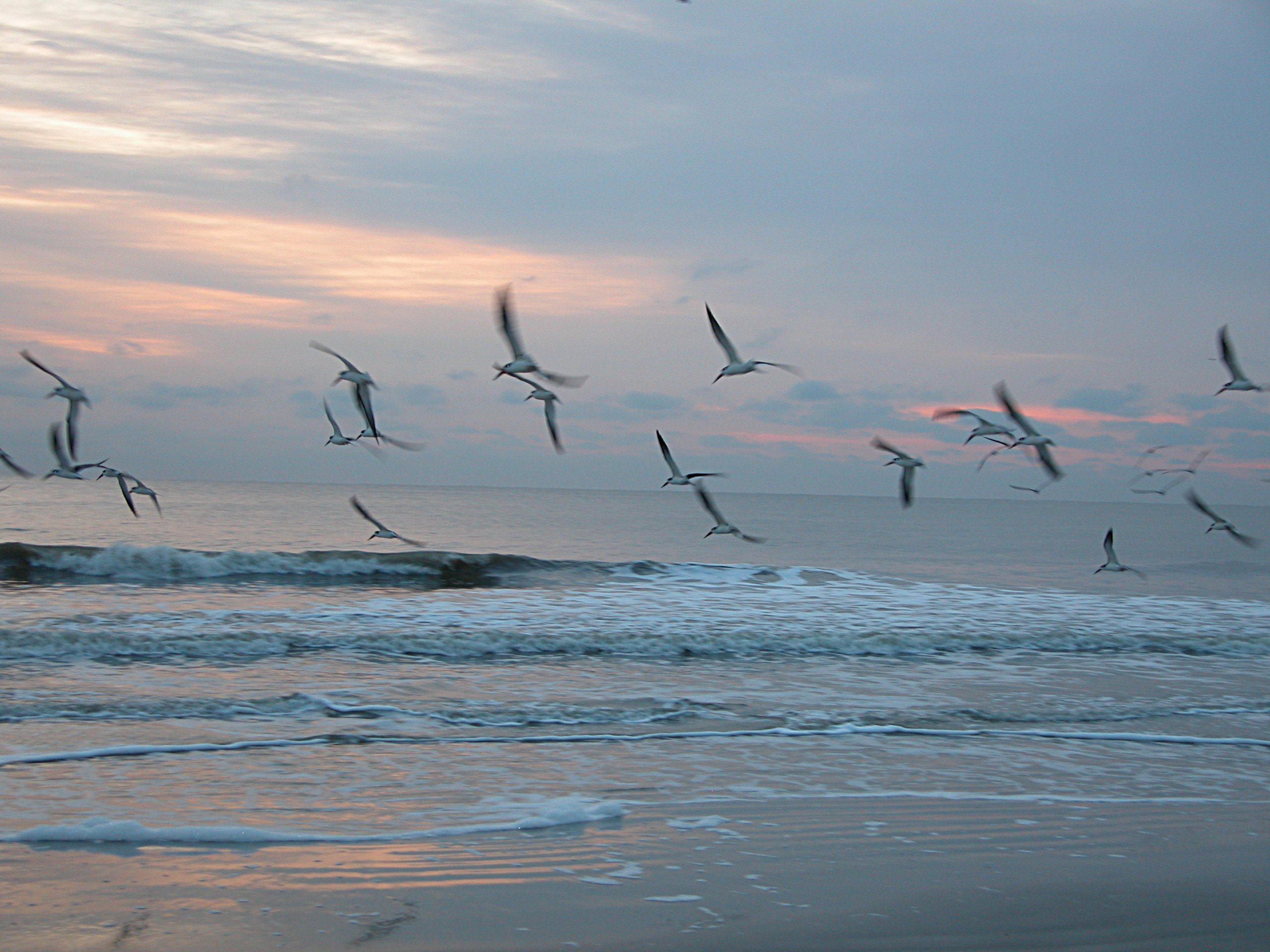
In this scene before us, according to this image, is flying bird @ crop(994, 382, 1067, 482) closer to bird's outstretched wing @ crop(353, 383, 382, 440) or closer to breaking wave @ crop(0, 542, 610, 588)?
bird's outstretched wing @ crop(353, 383, 382, 440)

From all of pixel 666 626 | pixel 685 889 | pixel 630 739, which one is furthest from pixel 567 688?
pixel 685 889

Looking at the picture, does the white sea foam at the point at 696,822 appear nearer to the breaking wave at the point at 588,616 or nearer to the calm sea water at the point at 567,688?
the calm sea water at the point at 567,688

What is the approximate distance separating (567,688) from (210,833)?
22.5 feet

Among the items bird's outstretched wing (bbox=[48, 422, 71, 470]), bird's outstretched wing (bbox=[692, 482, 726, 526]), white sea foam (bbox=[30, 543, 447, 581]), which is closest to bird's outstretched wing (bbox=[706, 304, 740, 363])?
bird's outstretched wing (bbox=[692, 482, 726, 526])

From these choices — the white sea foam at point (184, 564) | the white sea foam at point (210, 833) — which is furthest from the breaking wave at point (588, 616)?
the white sea foam at point (210, 833)

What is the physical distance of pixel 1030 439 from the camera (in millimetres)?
13883

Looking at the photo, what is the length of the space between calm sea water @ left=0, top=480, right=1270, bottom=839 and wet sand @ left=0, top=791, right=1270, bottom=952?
622 mm

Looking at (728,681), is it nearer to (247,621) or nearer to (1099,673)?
(1099,673)

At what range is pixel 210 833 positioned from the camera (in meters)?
7.95

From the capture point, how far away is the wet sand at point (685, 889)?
6.48 meters

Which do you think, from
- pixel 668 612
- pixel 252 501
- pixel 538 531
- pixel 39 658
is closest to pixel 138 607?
pixel 39 658

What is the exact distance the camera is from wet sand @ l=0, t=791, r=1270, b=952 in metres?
6.48

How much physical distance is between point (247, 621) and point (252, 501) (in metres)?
61.5

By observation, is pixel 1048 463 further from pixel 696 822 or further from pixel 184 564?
pixel 184 564
